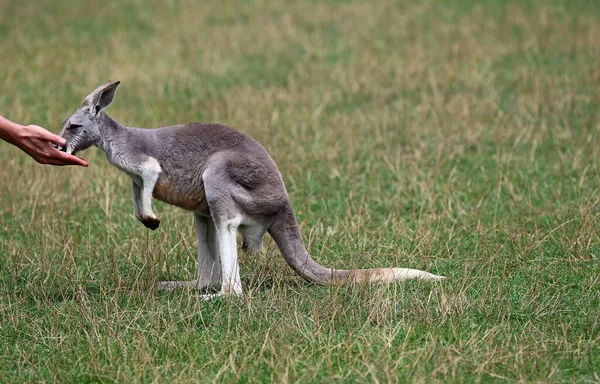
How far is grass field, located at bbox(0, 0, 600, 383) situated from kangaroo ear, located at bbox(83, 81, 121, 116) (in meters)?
0.76

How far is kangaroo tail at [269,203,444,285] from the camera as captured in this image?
4.15m

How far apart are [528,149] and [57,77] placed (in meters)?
4.70

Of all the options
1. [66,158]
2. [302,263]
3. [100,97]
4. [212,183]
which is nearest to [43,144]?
[66,158]

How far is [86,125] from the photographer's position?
162 inches

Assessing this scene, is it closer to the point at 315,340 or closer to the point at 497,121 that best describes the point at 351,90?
the point at 497,121

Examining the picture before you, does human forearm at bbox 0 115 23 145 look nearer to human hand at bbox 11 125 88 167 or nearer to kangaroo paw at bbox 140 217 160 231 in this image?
human hand at bbox 11 125 88 167

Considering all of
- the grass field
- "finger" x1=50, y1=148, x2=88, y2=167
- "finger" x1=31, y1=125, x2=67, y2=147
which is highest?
"finger" x1=31, y1=125, x2=67, y2=147

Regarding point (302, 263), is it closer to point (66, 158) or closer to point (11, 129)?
point (66, 158)

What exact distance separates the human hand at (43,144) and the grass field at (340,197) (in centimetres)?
59

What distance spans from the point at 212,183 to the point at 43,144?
78 centimetres

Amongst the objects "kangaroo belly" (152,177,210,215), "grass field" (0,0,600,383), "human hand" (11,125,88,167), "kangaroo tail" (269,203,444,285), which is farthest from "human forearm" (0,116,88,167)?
"kangaroo tail" (269,203,444,285)

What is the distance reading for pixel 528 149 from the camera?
6523 mm

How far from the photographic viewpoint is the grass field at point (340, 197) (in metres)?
3.52

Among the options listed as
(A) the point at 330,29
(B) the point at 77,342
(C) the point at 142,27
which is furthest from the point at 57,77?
(B) the point at 77,342
